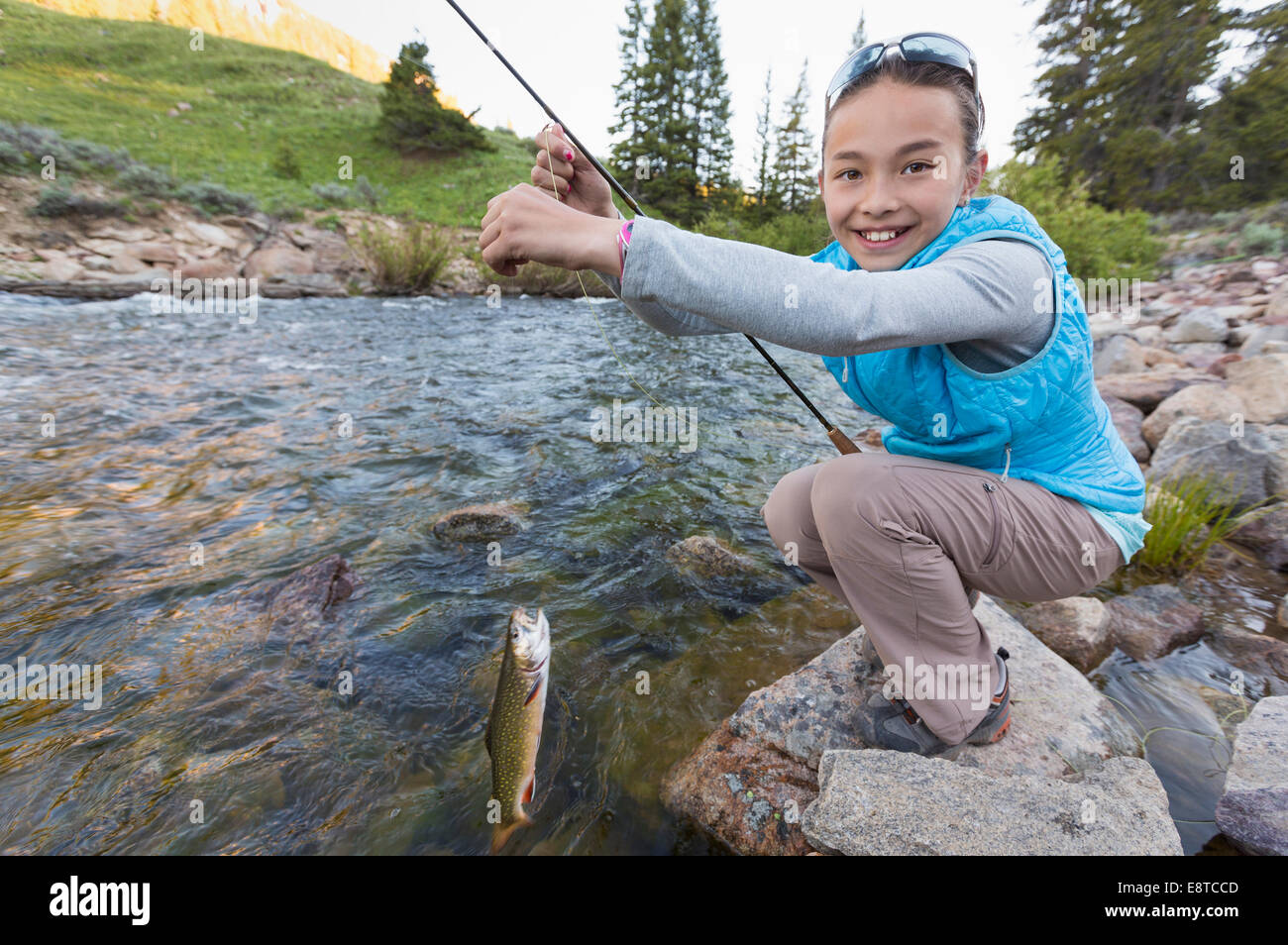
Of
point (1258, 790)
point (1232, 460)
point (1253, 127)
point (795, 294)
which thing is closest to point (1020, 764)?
point (1258, 790)

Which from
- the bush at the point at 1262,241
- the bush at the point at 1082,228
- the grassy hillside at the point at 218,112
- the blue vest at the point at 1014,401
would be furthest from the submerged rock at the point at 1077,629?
the grassy hillside at the point at 218,112

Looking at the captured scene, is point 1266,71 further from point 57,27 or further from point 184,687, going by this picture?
point 57,27

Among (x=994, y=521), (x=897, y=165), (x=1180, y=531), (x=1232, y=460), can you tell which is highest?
(x=897, y=165)

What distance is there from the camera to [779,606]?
3.14 metres

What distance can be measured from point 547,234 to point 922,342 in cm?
89

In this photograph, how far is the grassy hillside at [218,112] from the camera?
22.3 metres

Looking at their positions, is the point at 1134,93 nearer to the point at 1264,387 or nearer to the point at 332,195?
the point at 1264,387

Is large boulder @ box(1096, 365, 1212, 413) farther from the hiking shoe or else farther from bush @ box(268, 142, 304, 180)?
bush @ box(268, 142, 304, 180)

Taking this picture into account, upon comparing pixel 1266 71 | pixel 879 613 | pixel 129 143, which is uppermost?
pixel 1266 71

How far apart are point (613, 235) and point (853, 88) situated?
0.98m

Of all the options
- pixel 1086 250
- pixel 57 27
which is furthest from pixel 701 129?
pixel 57 27

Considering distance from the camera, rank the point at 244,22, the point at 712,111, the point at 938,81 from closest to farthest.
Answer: the point at 938,81 → the point at 712,111 → the point at 244,22

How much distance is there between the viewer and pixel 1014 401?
159 cm

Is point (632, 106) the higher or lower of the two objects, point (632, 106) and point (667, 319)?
the higher
